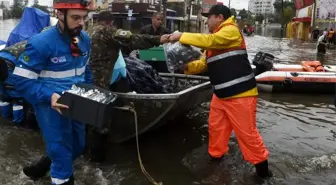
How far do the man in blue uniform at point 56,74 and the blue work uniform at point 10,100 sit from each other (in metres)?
2.27

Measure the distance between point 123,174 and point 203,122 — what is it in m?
2.45

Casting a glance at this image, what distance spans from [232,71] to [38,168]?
221 cm

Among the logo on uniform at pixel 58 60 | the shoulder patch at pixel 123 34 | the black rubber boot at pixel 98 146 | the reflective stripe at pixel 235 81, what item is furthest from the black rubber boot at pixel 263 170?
the logo on uniform at pixel 58 60

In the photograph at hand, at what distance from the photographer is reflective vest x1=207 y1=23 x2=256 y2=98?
396 centimetres

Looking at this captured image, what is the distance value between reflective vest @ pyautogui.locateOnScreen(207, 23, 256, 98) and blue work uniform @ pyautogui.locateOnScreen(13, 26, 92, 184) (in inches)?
59.3

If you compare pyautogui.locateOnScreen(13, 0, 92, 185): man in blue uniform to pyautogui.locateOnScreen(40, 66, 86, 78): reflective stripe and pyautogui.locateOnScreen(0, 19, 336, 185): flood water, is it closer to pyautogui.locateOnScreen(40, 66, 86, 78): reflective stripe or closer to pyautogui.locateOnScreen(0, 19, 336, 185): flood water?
pyautogui.locateOnScreen(40, 66, 86, 78): reflective stripe

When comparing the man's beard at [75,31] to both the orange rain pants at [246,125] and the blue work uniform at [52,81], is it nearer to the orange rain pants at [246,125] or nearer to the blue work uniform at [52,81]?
the blue work uniform at [52,81]

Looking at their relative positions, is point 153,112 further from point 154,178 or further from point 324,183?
point 324,183

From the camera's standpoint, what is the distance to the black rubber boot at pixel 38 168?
12.6ft

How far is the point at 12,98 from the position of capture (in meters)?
5.40

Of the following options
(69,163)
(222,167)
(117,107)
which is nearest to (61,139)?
(69,163)

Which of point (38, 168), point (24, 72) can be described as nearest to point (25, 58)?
point (24, 72)

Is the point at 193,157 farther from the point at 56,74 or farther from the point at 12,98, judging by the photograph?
the point at 12,98

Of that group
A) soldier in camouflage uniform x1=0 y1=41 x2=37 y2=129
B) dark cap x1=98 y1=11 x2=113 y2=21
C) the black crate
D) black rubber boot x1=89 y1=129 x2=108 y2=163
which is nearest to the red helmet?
the black crate
